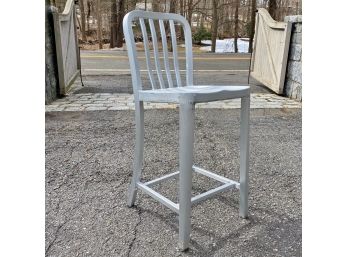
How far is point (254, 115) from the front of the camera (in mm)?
3348

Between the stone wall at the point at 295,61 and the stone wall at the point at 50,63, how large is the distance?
2.80m

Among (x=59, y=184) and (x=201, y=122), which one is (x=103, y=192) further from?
(x=201, y=122)

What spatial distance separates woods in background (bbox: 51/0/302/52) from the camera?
8.91m

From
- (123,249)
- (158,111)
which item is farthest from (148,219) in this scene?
(158,111)

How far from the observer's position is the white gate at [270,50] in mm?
3984

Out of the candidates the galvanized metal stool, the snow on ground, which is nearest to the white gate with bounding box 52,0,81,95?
the galvanized metal stool

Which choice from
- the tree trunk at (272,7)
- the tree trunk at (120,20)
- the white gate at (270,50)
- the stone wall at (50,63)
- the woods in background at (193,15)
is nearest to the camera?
the stone wall at (50,63)

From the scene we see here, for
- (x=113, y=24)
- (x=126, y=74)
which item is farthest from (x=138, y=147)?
(x=113, y=24)

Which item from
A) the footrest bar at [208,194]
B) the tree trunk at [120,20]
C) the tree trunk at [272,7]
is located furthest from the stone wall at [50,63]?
the tree trunk at [120,20]

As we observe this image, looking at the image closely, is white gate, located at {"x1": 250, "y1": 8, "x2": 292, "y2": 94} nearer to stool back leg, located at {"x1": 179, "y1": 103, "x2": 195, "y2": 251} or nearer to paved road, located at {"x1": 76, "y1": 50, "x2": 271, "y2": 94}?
paved road, located at {"x1": 76, "y1": 50, "x2": 271, "y2": 94}

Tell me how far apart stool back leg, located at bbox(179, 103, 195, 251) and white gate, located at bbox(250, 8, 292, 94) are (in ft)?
10.5

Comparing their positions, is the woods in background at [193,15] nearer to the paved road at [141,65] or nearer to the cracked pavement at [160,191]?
the paved road at [141,65]

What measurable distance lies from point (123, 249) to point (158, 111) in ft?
7.40

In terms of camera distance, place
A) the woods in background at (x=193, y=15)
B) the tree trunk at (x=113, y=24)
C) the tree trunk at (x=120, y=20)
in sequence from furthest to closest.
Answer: the tree trunk at (x=113, y=24) < the tree trunk at (x=120, y=20) < the woods in background at (x=193, y=15)
